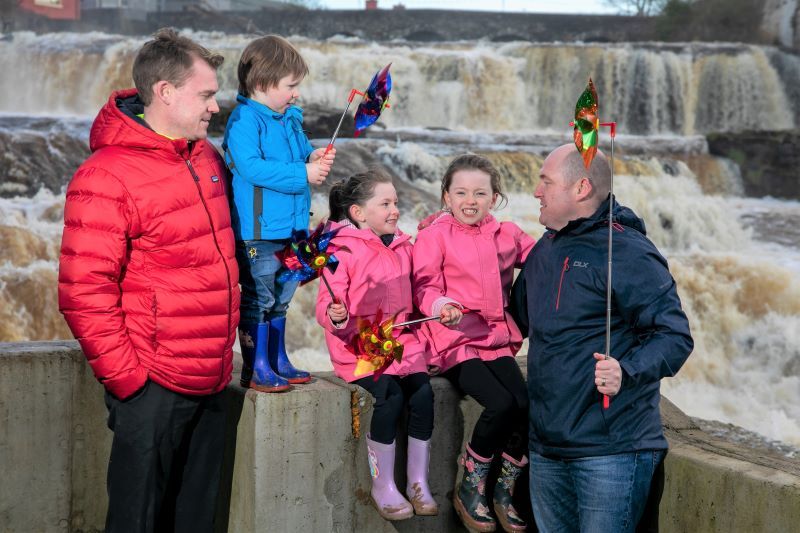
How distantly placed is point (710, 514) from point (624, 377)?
0.66m

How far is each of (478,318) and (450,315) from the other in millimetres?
268

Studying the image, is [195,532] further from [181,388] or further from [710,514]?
[710,514]

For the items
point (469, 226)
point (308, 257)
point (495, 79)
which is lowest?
point (308, 257)

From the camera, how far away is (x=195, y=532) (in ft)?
11.5

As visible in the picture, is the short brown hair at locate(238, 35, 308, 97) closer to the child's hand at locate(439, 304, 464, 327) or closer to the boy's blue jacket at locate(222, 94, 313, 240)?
the boy's blue jacket at locate(222, 94, 313, 240)

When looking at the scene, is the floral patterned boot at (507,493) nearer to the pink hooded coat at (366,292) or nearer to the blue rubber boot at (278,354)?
the pink hooded coat at (366,292)

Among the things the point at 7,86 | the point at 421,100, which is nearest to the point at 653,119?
the point at 421,100

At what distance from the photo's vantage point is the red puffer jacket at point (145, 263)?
3.07 metres

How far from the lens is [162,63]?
3232 mm

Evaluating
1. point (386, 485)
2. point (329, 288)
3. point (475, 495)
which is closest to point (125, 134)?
point (329, 288)

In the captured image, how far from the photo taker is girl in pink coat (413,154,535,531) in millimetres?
3732

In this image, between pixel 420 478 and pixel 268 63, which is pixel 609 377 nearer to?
pixel 420 478

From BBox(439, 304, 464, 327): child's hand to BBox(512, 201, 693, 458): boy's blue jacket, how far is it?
342mm

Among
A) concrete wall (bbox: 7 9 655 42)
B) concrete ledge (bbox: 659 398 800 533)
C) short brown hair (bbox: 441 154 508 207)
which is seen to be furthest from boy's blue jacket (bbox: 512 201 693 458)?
concrete wall (bbox: 7 9 655 42)
